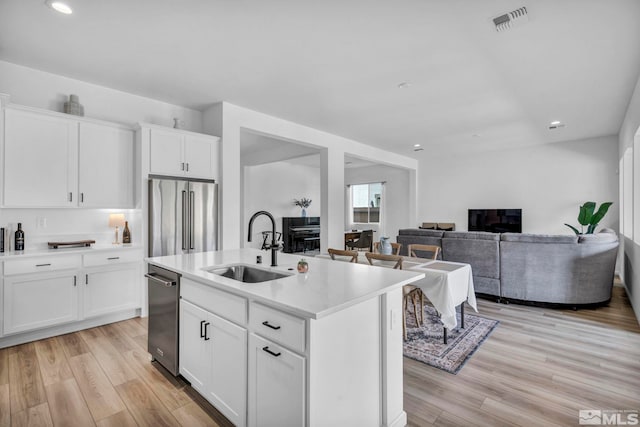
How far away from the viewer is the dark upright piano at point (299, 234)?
29.6ft

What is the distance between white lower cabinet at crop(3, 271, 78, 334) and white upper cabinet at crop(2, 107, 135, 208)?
2.41ft

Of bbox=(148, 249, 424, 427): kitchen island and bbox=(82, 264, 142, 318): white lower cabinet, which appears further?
bbox=(82, 264, 142, 318): white lower cabinet

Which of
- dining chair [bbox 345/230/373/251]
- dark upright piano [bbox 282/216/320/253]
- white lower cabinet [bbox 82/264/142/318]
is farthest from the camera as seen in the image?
dark upright piano [bbox 282/216/320/253]

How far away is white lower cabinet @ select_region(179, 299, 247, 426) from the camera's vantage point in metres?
1.71

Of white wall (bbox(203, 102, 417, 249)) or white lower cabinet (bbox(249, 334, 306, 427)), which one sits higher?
white wall (bbox(203, 102, 417, 249))

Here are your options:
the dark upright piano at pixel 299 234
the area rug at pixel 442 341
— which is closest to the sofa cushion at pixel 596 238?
the area rug at pixel 442 341

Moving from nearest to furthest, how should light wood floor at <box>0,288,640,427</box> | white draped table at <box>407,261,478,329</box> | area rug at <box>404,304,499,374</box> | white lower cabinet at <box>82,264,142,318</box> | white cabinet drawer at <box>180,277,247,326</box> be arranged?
white cabinet drawer at <box>180,277,247,326</box> < light wood floor at <box>0,288,640,427</box> < area rug at <box>404,304,499,374</box> < white draped table at <box>407,261,478,329</box> < white lower cabinet at <box>82,264,142,318</box>

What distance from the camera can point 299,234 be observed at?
9.08 m

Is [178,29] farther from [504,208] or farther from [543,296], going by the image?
[504,208]

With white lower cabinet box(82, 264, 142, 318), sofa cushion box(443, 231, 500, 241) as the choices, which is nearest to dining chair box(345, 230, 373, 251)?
sofa cushion box(443, 231, 500, 241)

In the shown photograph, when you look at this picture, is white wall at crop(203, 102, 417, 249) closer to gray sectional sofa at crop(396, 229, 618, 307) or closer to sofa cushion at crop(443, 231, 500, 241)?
sofa cushion at crop(443, 231, 500, 241)

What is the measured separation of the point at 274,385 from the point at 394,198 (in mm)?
8293

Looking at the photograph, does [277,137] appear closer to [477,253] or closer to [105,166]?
[105,166]

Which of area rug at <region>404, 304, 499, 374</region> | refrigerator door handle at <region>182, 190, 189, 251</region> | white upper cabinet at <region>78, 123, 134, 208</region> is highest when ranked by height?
white upper cabinet at <region>78, 123, 134, 208</region>
